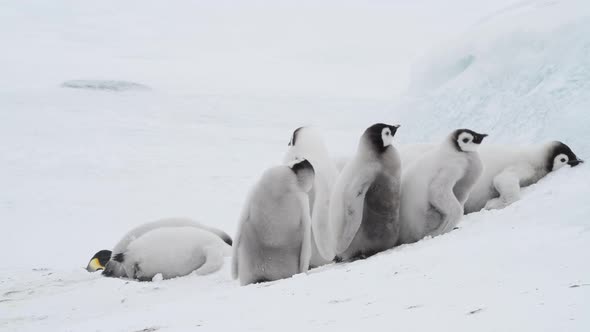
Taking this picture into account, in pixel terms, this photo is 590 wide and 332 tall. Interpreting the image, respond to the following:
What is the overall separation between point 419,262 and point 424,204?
138 cm

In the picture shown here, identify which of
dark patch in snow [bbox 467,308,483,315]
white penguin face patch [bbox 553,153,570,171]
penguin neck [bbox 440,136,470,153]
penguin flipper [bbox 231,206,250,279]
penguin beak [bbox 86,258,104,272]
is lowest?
penguin beak [bbox 86,258,104,272]

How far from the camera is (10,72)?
72.3 ft

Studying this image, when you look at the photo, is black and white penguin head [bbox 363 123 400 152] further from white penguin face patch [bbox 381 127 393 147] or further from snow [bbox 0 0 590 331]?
snow [bbox 0 0 590 331]


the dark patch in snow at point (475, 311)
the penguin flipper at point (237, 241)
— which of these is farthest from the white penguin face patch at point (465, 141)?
the dark patch in snow at point (475, 311)

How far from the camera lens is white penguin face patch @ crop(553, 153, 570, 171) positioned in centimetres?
506

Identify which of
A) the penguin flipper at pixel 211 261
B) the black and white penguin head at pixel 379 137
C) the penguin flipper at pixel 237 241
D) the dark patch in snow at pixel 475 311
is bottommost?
the penguin flipper at pixel 211 261

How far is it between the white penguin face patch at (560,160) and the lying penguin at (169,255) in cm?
237

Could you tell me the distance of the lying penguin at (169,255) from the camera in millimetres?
4750

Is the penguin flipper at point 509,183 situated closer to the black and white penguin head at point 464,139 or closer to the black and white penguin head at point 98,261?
the black and white penguin head at point 464,139

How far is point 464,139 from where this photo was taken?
13.9ft

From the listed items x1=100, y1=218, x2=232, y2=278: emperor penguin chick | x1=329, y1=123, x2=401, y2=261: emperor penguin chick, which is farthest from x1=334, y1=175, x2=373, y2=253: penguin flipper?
x1=100, y1=218, x2=232, y2=278: emperor penguin chick

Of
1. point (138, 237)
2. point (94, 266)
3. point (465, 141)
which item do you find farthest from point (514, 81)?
point (94, 266)

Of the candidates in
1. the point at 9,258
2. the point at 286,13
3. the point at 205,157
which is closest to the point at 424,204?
the point at 9,258

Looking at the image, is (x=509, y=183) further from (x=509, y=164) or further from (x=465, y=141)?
(x=465, y=141)
